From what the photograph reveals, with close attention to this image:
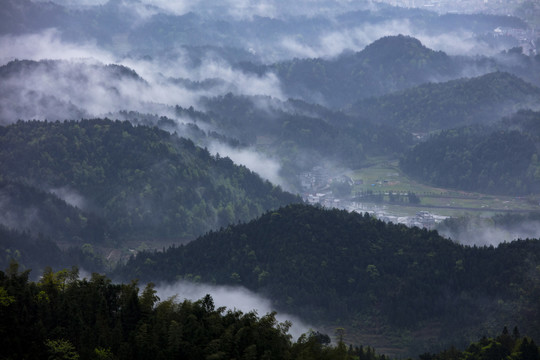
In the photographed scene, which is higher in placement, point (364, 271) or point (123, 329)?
point (364, 271)

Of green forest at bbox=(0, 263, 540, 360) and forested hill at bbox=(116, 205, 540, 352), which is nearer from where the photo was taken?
green forest at bbox=(0, 263, 540, 360)

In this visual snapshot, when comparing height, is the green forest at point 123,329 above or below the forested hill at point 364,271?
below

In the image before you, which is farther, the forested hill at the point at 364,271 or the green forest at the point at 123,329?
the forested hill at the point at 364,271

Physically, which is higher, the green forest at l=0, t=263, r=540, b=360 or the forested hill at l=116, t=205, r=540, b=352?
the forested hill at l=116, t=205, r=540, b=352

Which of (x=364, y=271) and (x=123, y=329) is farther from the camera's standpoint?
(x=364, y=271)

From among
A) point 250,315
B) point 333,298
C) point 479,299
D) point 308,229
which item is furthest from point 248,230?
point 250,315

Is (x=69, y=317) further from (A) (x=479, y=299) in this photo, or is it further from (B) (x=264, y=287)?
(A) (x=479, y=299)

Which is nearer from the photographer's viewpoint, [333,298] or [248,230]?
[333,298]

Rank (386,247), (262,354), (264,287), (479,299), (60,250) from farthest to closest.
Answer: (60,250) → (386,247) → (264,287) → (479,299) → (262,354)
